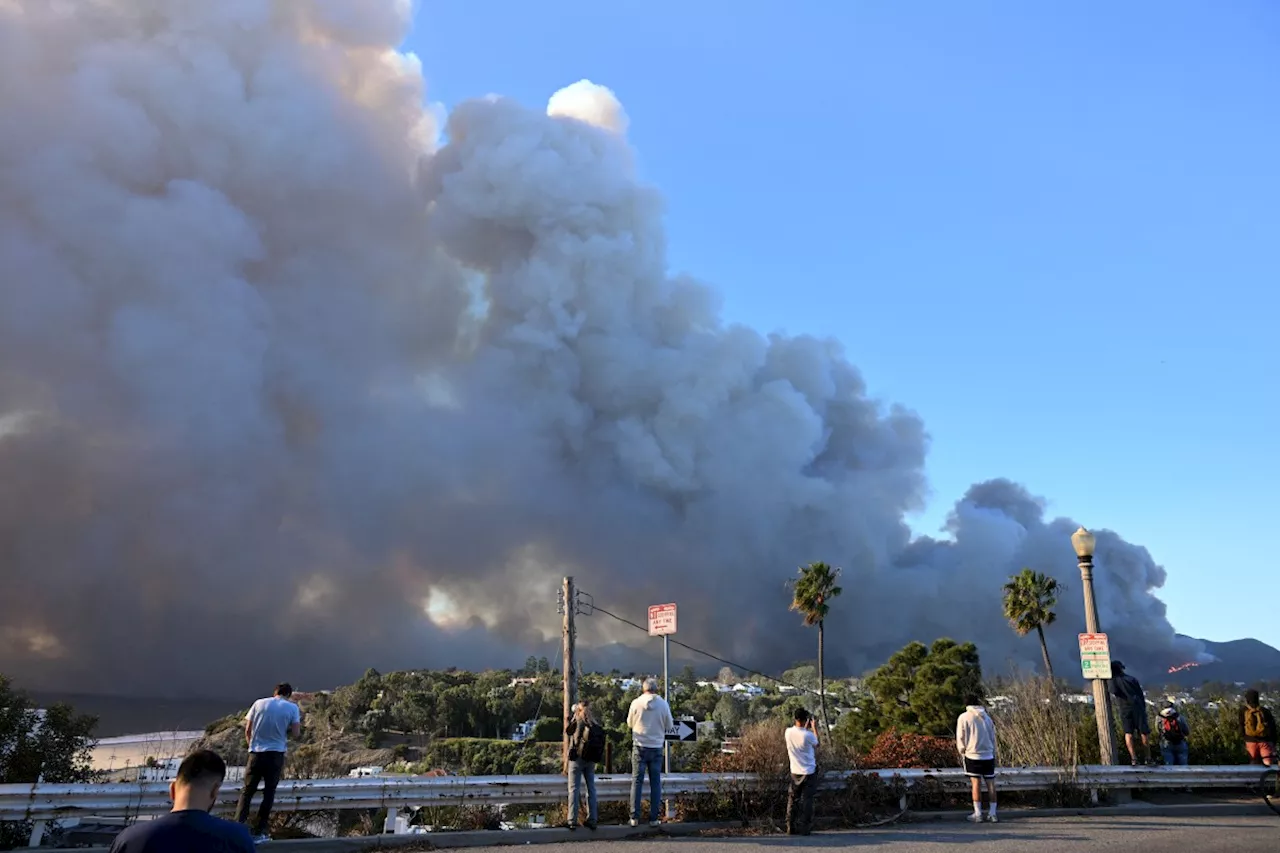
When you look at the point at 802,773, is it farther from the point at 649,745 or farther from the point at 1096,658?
the point at 1096,658

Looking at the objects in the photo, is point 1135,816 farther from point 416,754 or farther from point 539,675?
point 539,675

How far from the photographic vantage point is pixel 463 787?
10.0 m

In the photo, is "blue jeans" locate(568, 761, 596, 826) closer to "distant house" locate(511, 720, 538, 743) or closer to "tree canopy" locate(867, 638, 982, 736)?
"tree canopy" locate(867, 638, 982, 736)

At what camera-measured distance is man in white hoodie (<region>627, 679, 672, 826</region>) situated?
10.1m

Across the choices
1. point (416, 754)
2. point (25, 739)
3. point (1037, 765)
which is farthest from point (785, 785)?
point (416, 754)

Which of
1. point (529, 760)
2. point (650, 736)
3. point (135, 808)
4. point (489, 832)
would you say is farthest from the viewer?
point (529, 760)

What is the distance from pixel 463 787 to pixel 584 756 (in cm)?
157

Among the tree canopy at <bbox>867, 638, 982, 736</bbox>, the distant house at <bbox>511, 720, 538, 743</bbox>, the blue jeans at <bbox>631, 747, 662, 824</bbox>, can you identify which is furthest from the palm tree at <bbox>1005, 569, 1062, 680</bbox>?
the blue jeans at <bbox>631, 747, 662, 824</bbox>

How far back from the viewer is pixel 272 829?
10.0 meters

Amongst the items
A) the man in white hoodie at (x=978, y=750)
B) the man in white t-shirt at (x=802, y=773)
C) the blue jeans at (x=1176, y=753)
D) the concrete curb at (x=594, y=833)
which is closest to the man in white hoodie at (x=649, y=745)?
the concrete curb at (x=594, y=833)

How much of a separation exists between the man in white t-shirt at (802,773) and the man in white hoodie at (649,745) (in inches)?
61.1

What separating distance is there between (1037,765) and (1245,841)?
12.9ft

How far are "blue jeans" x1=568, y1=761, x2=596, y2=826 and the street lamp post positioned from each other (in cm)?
885

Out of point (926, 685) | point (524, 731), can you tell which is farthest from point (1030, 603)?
point (524, 731)
